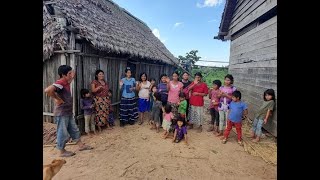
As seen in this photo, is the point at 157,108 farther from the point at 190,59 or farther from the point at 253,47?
the point at 190,59

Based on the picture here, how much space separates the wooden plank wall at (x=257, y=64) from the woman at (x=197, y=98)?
1.89 metres

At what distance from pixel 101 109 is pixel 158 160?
2.59 meters

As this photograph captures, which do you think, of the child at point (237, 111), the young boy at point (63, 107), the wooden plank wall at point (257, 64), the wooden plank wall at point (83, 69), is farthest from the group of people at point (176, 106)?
the wooden plank wall at point (257, 64)

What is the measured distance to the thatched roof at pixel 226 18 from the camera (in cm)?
1032

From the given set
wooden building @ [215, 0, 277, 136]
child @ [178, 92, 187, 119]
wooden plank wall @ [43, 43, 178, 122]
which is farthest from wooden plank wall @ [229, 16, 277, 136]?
wooden plank wall @ [43, 43, 178, 122]

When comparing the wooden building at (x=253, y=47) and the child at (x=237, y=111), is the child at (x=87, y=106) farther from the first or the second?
the wooden building at (x=253, y=47)

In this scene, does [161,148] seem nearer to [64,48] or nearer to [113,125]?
[113,125]

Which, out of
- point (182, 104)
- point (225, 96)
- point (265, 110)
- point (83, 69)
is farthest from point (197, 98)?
point (83, 69)

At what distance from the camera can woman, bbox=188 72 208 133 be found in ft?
21.2

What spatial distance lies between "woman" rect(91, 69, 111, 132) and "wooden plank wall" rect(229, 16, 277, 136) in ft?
15.4

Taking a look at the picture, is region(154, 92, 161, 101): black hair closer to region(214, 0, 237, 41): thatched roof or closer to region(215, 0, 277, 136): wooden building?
region(215, 0, 277, 136): wooden building
